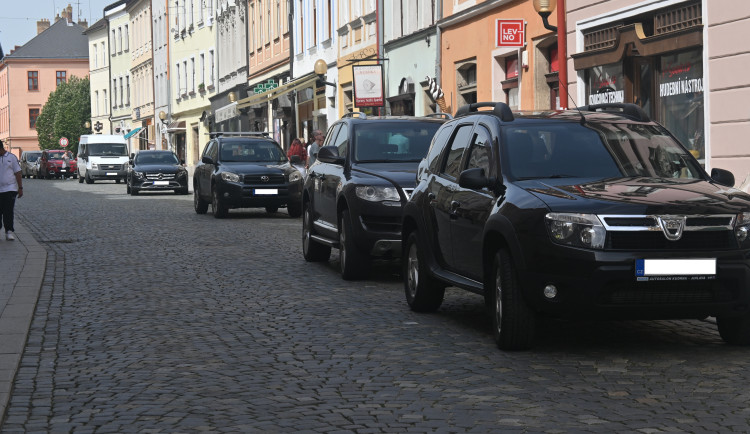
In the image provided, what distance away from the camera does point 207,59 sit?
2714 inches

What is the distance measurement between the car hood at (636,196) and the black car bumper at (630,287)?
0.27 metres

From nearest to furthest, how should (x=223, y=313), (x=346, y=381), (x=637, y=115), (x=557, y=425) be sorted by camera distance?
(x=557, y=425), (x=346, y=381), (x=637, y=115), (x=223, y=313)

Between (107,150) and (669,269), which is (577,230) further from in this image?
A: (107,150)

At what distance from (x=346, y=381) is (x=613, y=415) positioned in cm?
171

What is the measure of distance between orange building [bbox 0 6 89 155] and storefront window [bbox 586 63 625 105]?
385 ft

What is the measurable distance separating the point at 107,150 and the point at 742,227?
54.6m

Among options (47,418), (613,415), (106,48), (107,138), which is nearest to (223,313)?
(47,418)

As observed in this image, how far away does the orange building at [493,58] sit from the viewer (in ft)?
82.4

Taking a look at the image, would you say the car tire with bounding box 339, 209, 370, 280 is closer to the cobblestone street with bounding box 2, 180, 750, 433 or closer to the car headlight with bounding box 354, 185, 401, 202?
the cobblestone street with bounding box 2, 180, 750, 433

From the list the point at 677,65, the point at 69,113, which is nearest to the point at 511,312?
the point at 677,65

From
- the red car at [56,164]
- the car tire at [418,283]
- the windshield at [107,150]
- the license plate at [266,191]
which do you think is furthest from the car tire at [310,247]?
the red car at [56,164]

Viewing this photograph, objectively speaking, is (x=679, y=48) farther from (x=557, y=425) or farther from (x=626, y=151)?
(x=557, y=425)

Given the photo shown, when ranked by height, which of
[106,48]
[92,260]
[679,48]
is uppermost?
[106,48]

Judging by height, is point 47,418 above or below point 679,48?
below
